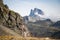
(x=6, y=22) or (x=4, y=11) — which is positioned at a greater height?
(x=4, y=11)

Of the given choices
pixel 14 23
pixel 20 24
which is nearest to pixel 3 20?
pixel 14 23

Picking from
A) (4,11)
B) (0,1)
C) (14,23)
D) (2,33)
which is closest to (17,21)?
(14,23)

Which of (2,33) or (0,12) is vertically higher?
(0,12)

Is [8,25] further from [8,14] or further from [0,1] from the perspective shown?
[0,1]

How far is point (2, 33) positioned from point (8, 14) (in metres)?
39.8

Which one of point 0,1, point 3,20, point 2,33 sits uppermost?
point 0,1

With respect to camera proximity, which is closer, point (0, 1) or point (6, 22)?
point (6, 22)

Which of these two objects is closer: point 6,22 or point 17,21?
point 6,22

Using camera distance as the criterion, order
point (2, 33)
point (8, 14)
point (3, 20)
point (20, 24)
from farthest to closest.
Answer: point (20, 24), point (8, 14), point (3, 20), point (2, 33)

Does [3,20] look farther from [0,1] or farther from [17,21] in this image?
[0,1]

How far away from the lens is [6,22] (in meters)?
160

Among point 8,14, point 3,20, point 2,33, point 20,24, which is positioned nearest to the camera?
point 2,33

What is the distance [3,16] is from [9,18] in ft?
25.7

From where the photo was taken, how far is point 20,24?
585ft
